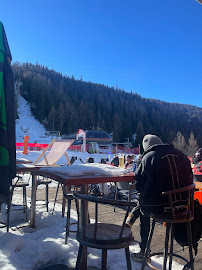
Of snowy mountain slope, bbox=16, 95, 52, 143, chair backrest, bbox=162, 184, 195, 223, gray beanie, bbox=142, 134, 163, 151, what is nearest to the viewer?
chair backrest, bbox=162, 184, 195, 223

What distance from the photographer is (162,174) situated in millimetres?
1786

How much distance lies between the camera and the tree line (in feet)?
274

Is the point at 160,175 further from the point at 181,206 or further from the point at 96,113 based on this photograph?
the point at 96,113

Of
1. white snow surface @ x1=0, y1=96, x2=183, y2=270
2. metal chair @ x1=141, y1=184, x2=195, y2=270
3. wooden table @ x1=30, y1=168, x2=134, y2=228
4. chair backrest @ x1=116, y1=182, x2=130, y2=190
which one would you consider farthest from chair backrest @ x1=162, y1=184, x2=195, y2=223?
chair backrest @ x1=116, y1=182, x2=130, y2=190

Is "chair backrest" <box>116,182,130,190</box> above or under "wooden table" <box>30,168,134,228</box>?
under

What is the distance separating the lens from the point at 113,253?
2486 millimetres

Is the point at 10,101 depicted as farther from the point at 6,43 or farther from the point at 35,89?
the point at 35,89

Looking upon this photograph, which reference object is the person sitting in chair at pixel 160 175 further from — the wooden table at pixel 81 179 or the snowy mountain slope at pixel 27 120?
the snowy mountain slope at pixel 27 120

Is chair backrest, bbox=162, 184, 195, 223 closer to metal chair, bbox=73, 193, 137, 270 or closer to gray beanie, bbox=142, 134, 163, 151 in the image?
metal chair, bbox=73, 193, 137, 270

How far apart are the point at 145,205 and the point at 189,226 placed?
38cm

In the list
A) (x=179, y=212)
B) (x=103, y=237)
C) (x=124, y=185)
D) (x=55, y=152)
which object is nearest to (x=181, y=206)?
(x=179, y=212)

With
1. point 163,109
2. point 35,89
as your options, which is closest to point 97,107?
point 35,89

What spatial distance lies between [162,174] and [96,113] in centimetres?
9240

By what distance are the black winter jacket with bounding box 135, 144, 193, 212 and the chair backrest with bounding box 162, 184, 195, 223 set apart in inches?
2.1
